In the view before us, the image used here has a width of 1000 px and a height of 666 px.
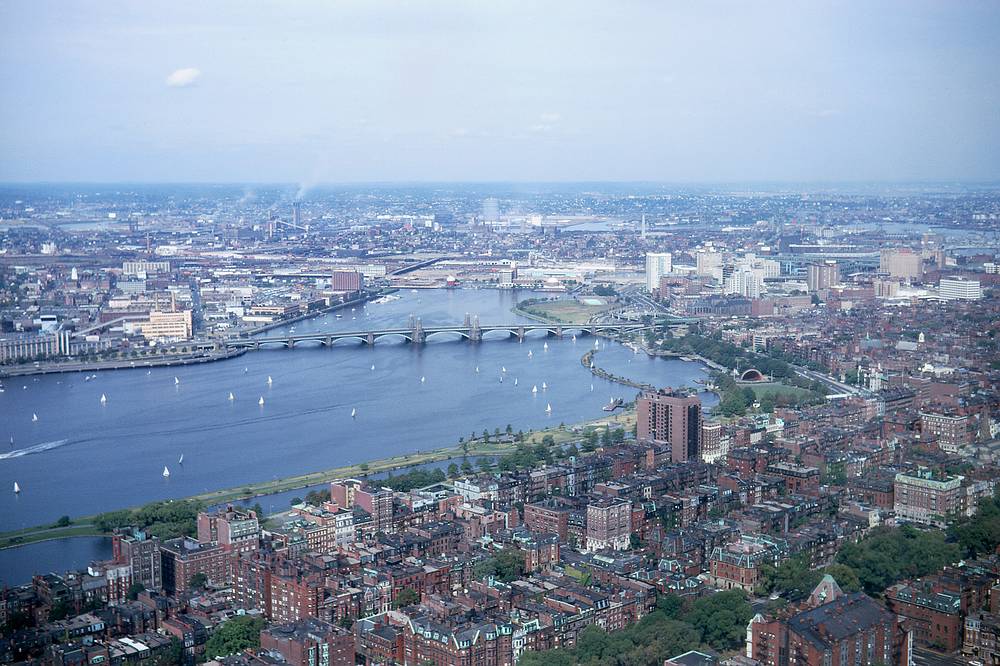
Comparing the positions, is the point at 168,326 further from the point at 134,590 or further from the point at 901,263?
the point at 134,590

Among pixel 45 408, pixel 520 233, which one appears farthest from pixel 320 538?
pixel 520 233

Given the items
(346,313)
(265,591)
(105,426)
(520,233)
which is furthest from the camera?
(520,233)

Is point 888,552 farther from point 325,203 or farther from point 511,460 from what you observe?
point 325,203

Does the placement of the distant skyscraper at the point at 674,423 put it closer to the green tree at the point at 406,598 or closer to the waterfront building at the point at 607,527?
the waterfront building at the point at 607,527

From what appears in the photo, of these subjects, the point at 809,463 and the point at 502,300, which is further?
the point at 502,300

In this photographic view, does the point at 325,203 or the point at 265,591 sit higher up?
the point at 325,203

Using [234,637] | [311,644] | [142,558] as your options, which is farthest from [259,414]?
[311,644]

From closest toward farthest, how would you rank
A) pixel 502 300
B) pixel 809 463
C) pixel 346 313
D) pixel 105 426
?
pixel 809 463, pixel 105 426, pixel 346 313, pixel 502 300

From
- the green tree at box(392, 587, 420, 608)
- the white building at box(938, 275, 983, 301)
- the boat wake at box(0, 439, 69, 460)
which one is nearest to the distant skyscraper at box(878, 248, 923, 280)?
the white building at box(938, 275, 983, 301)
